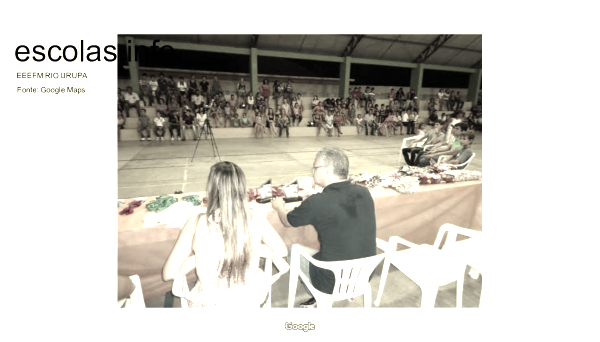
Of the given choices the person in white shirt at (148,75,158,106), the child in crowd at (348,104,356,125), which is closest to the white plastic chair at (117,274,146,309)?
the person in white shirt at (148,75,158,106)

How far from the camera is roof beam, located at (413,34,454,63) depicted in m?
12.5

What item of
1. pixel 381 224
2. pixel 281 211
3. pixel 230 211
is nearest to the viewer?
pixel 230 211

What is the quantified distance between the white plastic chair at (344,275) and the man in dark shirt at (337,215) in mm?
61

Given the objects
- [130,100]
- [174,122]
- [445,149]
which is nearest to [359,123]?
[174,122]

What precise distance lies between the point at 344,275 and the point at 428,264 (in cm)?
73

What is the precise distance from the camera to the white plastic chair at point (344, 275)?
154 centimetres

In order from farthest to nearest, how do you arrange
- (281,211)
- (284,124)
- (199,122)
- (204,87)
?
(284,124)
(204,87)
(199,122)
(281,211)

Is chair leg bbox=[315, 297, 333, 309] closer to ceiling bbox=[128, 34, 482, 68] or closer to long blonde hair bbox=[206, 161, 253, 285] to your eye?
long blonde hair bbox=[206, 161, 253, 285]

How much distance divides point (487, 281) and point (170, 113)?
9.76 metres

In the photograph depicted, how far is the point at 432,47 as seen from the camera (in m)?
13.2

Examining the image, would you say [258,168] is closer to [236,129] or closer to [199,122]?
[199,122]

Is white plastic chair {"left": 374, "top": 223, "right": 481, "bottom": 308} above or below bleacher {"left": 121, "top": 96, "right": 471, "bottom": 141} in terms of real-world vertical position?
below

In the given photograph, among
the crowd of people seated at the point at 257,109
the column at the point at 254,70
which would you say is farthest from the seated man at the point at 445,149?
the column at the point at 254,70

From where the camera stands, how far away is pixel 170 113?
9211 mm
